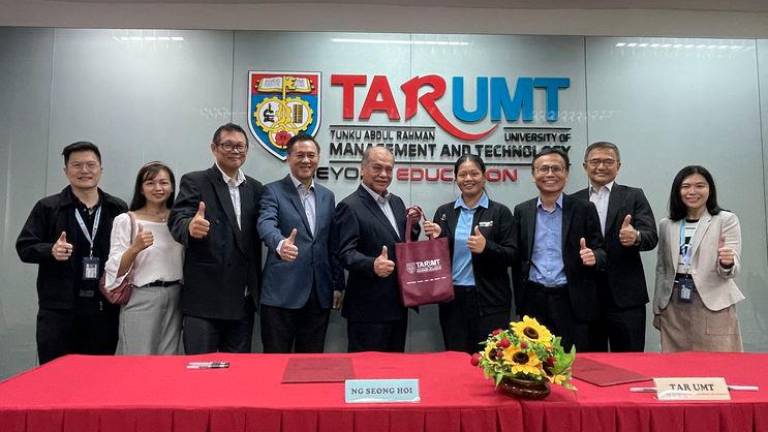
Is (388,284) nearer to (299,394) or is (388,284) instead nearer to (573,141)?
(299,394)

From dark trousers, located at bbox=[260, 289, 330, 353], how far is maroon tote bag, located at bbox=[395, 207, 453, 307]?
0.58 m

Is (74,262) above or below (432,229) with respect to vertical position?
below

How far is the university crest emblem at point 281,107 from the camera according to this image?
13.3 feet

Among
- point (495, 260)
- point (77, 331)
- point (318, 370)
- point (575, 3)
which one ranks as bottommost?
point (77, 331)

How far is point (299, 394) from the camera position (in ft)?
5.27

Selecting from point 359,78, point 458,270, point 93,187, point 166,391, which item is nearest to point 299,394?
point 166,391

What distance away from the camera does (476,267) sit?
3250 mm

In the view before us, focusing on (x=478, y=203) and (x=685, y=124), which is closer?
(x=478, y=203)

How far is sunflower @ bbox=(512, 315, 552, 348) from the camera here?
1597 millimetres

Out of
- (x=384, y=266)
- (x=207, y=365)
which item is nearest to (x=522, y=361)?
(x=207, y=365)

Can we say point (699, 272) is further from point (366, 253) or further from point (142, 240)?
point (142, 240)

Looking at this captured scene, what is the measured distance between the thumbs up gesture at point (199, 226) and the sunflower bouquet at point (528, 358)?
1.79 metres

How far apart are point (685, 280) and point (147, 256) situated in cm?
326

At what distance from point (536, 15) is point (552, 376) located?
11.7 feet
